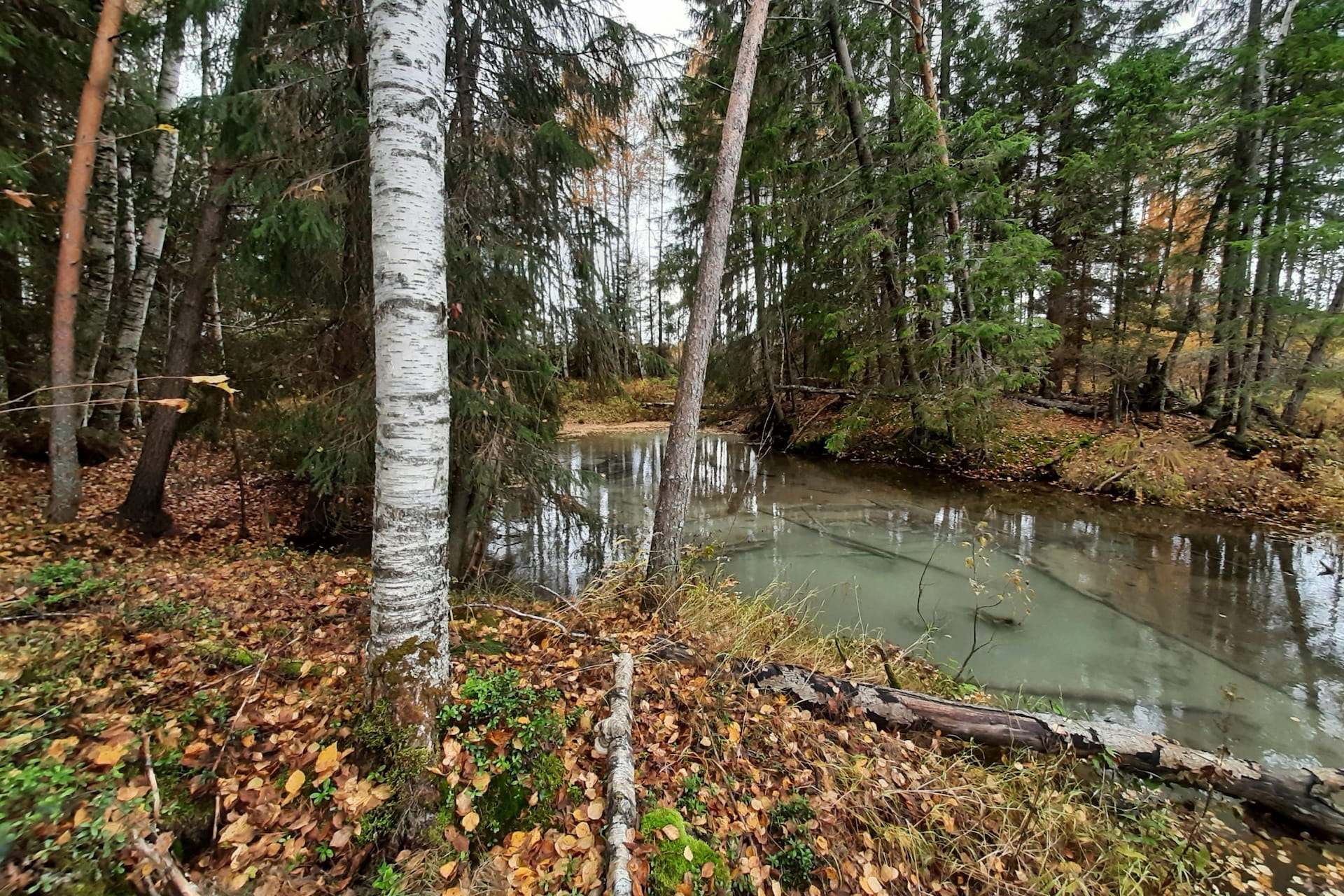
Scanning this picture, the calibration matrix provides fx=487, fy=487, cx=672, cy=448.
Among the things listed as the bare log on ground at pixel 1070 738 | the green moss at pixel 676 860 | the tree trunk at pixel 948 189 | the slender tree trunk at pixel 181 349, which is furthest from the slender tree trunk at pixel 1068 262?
the slender tree trunk at pixel 181 349

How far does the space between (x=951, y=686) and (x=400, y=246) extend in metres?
4.74

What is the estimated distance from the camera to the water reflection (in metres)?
3.96

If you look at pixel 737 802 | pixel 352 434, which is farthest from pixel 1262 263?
pixel 352 434

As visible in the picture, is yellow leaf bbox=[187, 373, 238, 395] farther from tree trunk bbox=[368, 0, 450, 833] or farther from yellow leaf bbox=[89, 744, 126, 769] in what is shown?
yellow leaf bbox=[89, 744, 126, 769]

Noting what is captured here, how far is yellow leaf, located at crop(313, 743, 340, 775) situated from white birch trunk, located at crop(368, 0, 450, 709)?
0.26 m

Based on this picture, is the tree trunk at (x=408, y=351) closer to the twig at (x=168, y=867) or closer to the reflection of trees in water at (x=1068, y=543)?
the twig at (x=168, y=867)

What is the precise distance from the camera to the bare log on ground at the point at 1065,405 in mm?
11391

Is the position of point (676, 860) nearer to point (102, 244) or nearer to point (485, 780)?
point (485, 780)

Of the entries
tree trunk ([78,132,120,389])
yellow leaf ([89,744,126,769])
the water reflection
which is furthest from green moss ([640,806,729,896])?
tree trunk ([78,132,120,389])

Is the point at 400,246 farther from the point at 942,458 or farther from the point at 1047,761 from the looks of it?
the point at 942,458

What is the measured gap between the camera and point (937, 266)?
8.12 metres

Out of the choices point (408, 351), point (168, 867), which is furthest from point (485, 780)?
point (408, 351)

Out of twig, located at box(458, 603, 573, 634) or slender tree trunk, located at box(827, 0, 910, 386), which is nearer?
twig, located at box(458, 603, 573, 634)

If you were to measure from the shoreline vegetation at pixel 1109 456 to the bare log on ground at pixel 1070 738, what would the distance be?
292 cm
